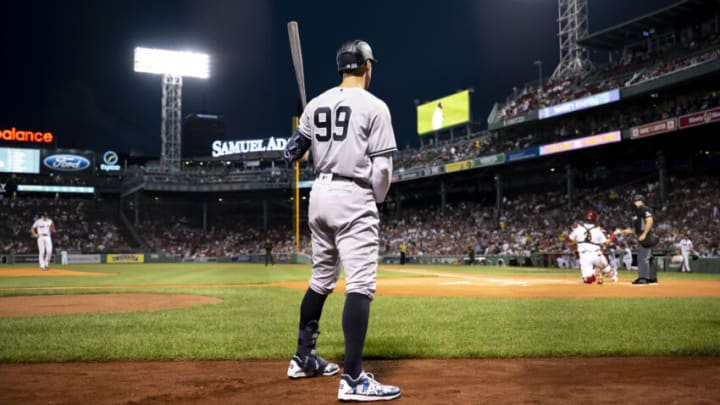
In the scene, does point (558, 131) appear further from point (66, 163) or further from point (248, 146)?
point (66, 163)

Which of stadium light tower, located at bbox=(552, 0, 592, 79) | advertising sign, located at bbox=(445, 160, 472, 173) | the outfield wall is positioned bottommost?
the outfield wall

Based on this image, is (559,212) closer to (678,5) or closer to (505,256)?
(505,256)

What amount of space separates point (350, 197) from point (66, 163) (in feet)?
204

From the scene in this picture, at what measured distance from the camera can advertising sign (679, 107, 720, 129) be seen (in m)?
25.9

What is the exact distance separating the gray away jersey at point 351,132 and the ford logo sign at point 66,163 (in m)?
61.6

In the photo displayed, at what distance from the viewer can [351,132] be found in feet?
11.6

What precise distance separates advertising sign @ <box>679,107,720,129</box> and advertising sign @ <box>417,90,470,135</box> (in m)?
19.2

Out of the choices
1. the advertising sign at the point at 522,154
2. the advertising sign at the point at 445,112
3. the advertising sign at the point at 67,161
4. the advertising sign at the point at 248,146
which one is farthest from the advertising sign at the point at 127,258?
the advertising sign at the point at 522,154

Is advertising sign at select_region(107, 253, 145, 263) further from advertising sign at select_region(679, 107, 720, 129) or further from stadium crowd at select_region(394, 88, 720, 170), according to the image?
advertising sign at select_region(679, 107, 720, 129)

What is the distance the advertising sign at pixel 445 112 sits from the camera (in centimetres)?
4504


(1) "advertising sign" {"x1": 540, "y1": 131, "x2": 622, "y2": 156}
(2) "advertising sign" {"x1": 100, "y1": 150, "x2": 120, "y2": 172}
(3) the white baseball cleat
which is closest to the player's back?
(3) the white baseball cleat

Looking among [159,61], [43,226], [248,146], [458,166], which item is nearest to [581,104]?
[458,166]

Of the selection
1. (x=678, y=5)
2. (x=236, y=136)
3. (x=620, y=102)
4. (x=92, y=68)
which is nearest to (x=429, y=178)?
(x=620, y=102)

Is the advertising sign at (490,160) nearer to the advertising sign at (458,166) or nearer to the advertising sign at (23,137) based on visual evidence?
the advertising sign at (458,166)
